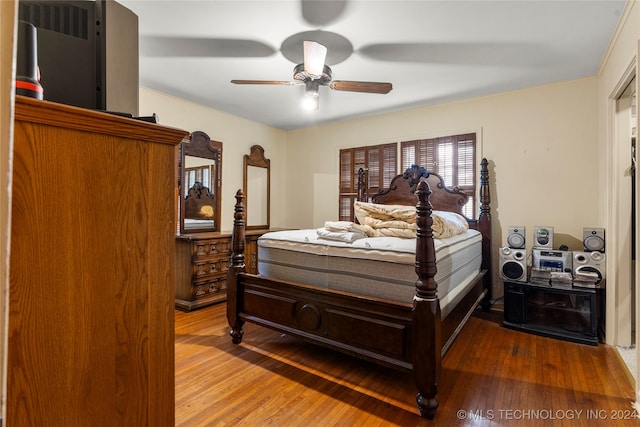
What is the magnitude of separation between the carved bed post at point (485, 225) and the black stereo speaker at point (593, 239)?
842 millimetres

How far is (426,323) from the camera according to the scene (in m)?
1.67

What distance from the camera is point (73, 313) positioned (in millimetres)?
629

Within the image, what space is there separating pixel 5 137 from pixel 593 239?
3763 millimetres

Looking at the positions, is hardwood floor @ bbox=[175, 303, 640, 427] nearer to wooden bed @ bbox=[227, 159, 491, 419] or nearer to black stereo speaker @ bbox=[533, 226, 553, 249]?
wooden bed @ bbox=[227, 159, 491, 419]

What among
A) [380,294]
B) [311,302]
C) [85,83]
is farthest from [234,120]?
[85,83]

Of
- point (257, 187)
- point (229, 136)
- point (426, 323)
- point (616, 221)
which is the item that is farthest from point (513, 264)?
point (229, 136)

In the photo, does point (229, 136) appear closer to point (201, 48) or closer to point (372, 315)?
point (201, 48)

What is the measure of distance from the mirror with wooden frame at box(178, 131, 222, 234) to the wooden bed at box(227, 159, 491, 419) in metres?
1.60

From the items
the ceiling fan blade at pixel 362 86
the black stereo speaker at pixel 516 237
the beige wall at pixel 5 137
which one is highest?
the ceiling fan blade at pixel 362 86

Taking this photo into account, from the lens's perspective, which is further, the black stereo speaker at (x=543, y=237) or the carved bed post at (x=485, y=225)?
the carved bed post at (x=485, y=225)

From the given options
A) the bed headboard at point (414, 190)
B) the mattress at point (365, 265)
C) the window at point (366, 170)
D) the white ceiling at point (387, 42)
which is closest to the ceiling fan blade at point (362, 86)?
the white ceiling at point (387, 42)

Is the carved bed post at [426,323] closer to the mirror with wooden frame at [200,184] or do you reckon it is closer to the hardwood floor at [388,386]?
the hardwood floor at [388,386]

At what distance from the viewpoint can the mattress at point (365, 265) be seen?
1.92 m

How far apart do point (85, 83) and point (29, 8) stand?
0.24 meters
